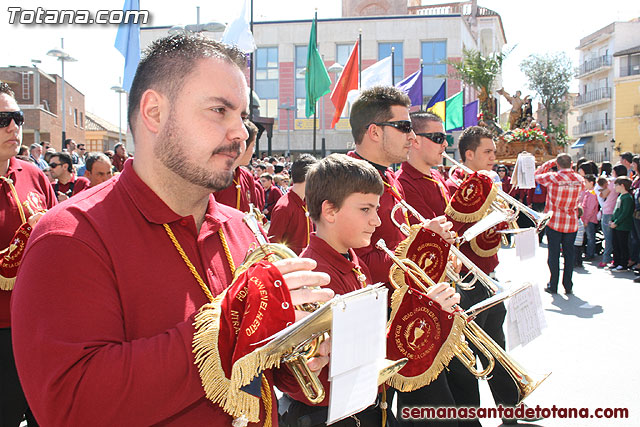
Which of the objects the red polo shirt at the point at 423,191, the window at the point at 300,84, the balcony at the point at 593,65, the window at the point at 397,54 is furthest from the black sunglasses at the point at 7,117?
the balcony at the point at 593,65

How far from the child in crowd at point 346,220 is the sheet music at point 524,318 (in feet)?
2.77

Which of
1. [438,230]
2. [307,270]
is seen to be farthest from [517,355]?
[307,270]

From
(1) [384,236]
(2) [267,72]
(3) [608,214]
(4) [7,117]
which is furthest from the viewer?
(2) [267,72]

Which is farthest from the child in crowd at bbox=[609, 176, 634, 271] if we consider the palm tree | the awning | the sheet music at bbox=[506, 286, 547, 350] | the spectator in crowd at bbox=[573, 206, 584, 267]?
the awning

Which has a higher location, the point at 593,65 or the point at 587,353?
the point at 593,65

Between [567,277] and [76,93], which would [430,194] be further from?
[76,93]

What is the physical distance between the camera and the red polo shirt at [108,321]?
1284 mm

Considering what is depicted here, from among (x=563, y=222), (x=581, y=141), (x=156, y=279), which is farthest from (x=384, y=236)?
(x=581, y=141)

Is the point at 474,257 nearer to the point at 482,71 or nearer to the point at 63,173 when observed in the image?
the point at 63,173

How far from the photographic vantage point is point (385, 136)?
389cm

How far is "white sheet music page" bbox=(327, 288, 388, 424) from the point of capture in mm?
1508

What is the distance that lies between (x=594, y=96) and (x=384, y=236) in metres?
64.1

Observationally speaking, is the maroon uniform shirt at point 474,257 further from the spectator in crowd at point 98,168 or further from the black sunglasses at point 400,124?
the spectator in crowd at point 98,168

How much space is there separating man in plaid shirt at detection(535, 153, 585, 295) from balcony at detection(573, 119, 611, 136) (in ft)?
179
